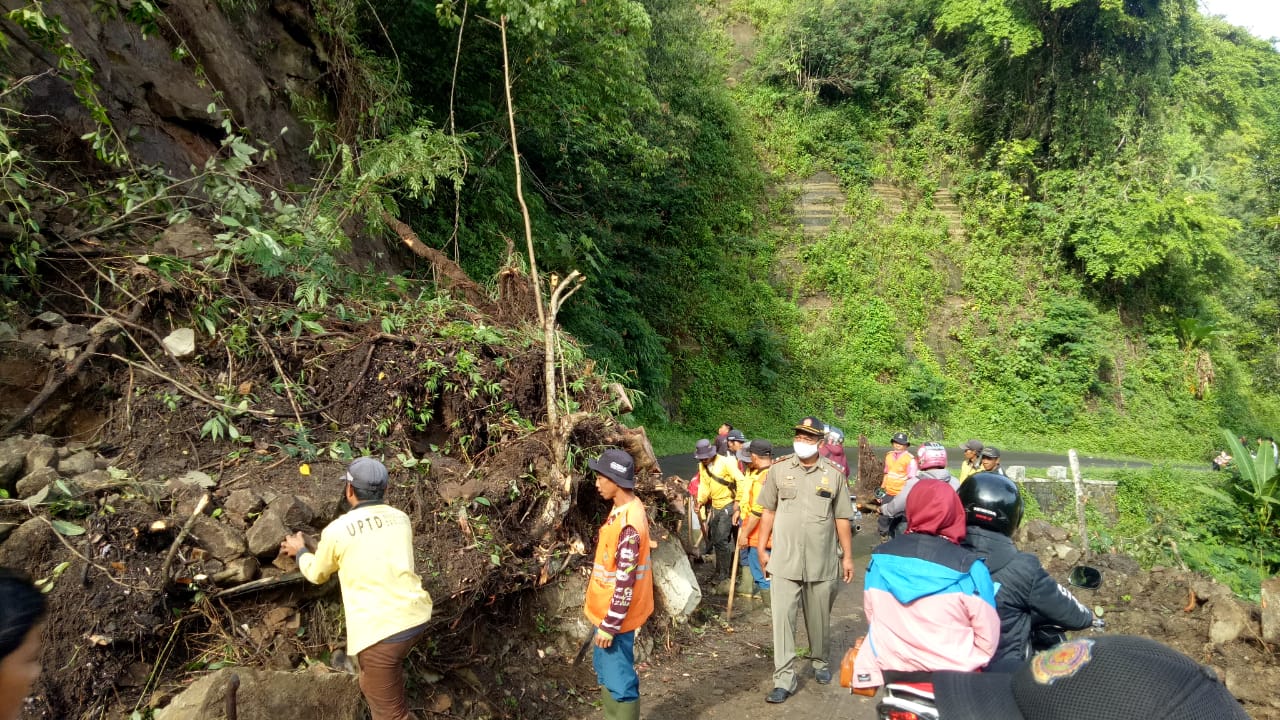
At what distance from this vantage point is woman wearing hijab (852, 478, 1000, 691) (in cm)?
320

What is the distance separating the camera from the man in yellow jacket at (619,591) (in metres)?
4.16

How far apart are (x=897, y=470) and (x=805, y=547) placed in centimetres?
461

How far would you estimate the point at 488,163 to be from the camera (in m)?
11.4

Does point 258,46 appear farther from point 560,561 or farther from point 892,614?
point 892,614

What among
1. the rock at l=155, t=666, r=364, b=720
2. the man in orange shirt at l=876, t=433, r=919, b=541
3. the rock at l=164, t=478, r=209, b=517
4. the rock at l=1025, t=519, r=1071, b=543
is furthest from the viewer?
the rock at l=1025, t=519, r=1071, b=543

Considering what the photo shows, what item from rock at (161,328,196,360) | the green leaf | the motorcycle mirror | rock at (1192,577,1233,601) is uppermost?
rock at (161,328,196,360)

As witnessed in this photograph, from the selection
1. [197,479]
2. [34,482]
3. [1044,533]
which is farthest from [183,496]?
[1044,533]

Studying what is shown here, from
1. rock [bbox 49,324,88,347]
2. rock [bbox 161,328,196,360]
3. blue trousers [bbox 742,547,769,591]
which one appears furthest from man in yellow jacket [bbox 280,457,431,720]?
blue trousers [bbox 742,547,769,591]

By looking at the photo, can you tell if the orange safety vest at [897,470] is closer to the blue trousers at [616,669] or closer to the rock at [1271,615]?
the rock at [1271,615]

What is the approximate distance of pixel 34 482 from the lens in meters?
4.10

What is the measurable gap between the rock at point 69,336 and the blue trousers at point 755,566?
6.13 m

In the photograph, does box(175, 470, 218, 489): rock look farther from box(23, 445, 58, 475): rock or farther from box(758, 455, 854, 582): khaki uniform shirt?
box(758, 455, 854, 582): khaki uniform shirt

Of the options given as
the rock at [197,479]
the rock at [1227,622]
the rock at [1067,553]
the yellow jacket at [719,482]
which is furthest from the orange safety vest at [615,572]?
the rock at [1067,553]

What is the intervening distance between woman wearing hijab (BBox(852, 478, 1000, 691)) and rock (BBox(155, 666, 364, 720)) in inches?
110
